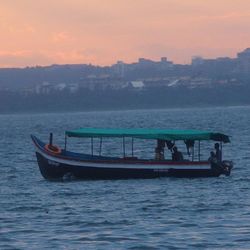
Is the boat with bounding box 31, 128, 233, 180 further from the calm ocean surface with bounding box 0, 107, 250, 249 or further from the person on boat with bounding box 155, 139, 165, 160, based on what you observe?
the calm ocean surface with bounding box 0, 107, 250, 249

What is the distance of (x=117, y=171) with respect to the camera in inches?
1732

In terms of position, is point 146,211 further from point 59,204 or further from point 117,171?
point 117,171

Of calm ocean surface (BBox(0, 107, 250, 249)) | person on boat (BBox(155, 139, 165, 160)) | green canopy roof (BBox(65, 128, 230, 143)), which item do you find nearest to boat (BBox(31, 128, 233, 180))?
person on boat (BBox(155, 139, 165, 160))

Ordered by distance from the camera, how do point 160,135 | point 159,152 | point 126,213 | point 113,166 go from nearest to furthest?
point 126,213, point 113,166, point 159,152, point 160,135

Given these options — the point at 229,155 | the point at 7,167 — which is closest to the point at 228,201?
the point at 7,167

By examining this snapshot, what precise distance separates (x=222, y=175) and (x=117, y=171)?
14.0 ft

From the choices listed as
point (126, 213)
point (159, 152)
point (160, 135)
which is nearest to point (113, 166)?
point (159, 152)

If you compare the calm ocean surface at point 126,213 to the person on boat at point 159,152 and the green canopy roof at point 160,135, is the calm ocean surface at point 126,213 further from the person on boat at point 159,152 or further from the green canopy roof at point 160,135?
the green canopy roof at point 160,135

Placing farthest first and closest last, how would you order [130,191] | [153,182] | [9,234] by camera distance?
[153,182]
[130,191]
[9,234]

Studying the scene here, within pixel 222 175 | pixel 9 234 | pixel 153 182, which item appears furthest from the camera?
pixel 222 175

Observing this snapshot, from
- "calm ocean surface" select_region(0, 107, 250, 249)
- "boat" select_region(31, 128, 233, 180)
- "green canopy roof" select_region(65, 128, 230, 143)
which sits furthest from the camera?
"green canopy roof" select_region(65, 128, 230, 143)

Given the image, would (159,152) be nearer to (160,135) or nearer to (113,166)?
(160,135)

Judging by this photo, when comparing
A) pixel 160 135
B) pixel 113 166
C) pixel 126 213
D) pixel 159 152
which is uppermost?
pixel 160 135

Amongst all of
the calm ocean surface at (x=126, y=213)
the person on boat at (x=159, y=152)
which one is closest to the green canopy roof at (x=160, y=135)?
the person on boat at (x=159, y=152)
